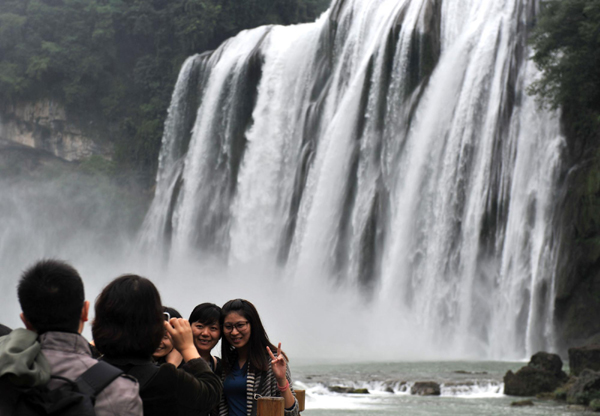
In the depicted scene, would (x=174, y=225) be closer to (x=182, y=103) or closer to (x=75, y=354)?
(x=182, y=103)

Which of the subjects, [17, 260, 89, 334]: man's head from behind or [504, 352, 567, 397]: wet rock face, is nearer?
[17, 260, 89, 334]: man's head from behind

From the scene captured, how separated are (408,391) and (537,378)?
2.04 m

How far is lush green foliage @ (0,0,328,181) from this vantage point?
135 feet

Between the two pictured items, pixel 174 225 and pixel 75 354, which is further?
pixel 174 225

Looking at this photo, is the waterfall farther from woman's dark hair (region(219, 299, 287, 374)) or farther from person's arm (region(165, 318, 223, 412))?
person's arm (region(165, 318, 223, 412))

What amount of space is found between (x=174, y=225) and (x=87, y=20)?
59.2 ft

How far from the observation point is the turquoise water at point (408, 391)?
10969 mm

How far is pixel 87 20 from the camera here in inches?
1793

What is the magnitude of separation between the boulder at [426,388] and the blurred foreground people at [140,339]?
10.2 meters

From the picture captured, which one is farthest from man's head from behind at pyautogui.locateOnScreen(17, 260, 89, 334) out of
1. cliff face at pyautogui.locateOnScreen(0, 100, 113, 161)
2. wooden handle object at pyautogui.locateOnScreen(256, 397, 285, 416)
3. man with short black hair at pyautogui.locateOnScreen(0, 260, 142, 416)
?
cliff face at pyautogui.locateOnScreen(0, 100, 113, 161)

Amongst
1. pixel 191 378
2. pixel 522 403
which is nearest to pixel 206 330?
pixel 191 378

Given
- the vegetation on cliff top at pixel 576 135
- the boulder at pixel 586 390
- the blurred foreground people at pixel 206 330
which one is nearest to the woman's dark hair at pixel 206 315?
the blurred foreground people at pixel 206 330

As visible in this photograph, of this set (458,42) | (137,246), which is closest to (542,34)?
(458,42)

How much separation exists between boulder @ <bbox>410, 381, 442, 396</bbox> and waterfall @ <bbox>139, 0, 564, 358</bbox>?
20.4 feet
